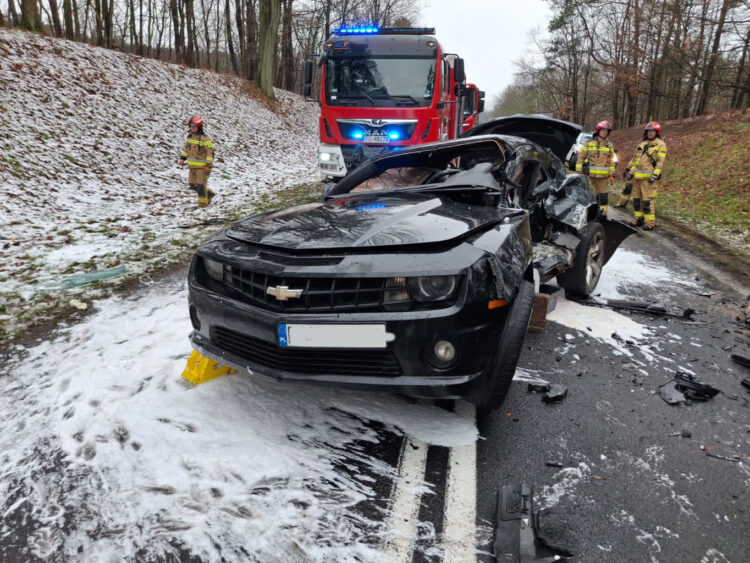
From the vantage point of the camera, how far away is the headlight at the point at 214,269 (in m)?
2.76

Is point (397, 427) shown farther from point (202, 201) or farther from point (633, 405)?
point (202, 201)

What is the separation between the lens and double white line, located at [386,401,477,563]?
75.2 inches

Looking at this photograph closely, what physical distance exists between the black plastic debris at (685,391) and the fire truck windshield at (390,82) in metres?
7.06

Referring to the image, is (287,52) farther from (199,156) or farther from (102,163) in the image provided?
(199,156)

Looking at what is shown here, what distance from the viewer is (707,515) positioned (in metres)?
2.10

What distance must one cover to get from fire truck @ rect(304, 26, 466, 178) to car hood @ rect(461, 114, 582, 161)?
2374 millimetres

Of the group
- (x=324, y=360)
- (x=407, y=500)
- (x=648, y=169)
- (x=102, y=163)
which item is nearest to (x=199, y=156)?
(x=102, y=163)

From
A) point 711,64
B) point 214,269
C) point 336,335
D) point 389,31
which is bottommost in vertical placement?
point 336,335

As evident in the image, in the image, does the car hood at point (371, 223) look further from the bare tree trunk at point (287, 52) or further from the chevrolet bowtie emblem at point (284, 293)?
the bare tree trunk at point (287, 52)

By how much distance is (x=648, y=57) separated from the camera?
2506 cm

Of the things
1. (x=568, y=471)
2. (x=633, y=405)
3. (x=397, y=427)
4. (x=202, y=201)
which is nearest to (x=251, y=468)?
(x=397, y=427)

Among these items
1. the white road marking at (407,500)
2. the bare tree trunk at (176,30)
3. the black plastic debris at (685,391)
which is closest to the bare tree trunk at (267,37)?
the bare tree trunk at (176,30)

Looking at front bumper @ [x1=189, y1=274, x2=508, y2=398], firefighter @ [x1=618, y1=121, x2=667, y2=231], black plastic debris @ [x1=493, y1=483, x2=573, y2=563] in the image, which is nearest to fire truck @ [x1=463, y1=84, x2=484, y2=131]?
firefighter @ [x1=618, y1=121, x2=667, y2=231]

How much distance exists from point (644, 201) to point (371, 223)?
318 inches
